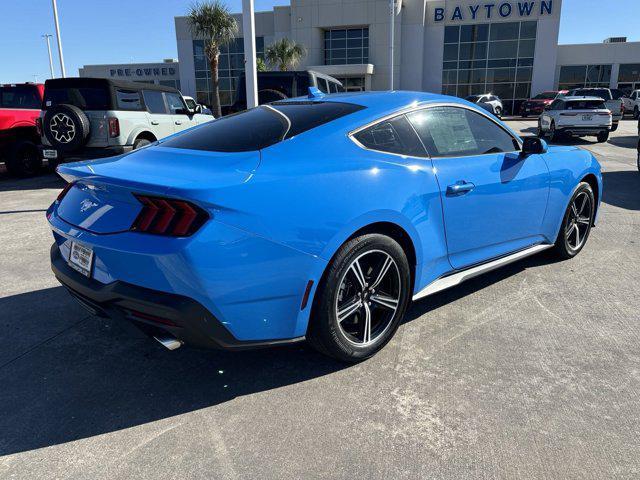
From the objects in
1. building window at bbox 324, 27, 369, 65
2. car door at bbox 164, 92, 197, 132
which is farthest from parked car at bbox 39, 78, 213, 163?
building window at bbox 324, 27, 369, 65

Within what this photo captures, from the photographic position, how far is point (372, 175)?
2797 millimetres

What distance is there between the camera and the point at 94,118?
28.6 ft

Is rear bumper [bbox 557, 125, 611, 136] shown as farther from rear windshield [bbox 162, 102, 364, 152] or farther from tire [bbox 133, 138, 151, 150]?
rear windshield [bbox 162, 102, 364, 152]

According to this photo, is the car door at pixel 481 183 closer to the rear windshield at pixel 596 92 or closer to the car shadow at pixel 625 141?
the car shadow at pixel 625 141

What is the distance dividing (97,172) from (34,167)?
9576 millimetres

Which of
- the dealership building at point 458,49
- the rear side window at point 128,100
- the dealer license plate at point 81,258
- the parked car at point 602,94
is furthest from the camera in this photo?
the dealership building at point 458,49

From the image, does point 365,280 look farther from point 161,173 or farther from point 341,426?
point 161,173

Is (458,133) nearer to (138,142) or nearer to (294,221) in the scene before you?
(294,221)

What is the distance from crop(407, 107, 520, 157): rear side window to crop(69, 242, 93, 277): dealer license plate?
6.85 ft

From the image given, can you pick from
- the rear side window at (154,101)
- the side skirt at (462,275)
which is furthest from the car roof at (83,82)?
the side skirt at (462,275)

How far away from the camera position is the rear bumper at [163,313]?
2.25 m

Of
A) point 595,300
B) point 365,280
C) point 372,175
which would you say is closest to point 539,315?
point 595,300

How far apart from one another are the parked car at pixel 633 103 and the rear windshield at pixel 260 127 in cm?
3331

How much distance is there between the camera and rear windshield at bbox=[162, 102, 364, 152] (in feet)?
9.30
